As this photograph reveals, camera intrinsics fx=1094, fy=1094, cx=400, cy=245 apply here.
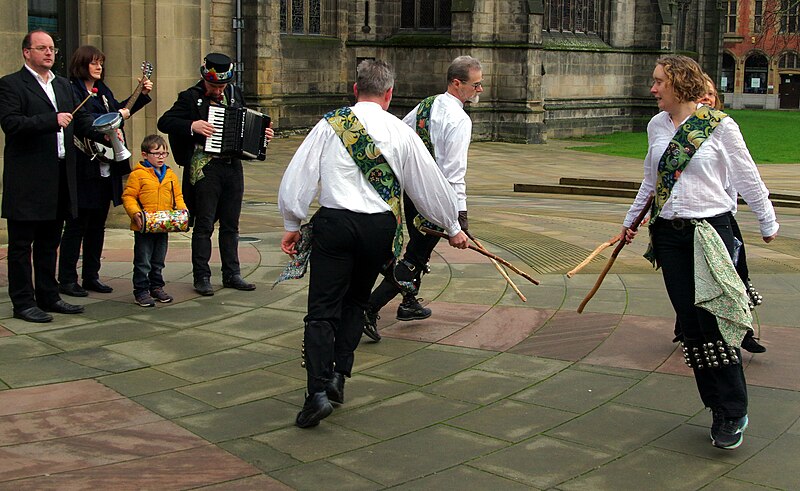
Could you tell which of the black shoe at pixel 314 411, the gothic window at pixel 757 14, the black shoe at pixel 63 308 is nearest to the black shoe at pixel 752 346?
the black shoe at pixel 314 411

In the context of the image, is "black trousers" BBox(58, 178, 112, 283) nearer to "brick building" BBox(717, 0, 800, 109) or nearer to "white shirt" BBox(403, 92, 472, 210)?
"white shirt" BBox(403, 92, 472, 210)

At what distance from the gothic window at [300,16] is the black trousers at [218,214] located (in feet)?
69.6

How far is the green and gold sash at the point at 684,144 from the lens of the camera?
5520mm

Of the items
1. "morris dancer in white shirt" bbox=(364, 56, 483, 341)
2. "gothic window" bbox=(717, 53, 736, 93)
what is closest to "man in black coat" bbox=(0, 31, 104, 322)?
"morris dancer in white shirt" bbox=(364, 56, 483, 341)

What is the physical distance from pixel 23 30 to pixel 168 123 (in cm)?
263

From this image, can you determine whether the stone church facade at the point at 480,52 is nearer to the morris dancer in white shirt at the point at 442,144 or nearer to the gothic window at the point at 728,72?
the morris dancer in white shirt at the point at 442,144

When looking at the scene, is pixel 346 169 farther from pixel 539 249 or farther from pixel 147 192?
pixel 539 249

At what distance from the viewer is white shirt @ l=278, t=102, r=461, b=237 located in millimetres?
5664

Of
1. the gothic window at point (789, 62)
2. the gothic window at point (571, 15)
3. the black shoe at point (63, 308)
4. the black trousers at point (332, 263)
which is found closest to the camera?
the black trousers at point (332, 263)

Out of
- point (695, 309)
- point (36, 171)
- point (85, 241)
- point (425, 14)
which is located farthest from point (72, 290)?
point (425, 14)

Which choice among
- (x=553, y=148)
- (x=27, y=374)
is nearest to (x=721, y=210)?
(x=27, y=374)

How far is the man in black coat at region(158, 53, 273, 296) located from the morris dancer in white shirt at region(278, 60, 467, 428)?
300 cm

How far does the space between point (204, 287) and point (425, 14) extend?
2371 cm

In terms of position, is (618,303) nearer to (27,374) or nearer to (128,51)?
(27,374)
